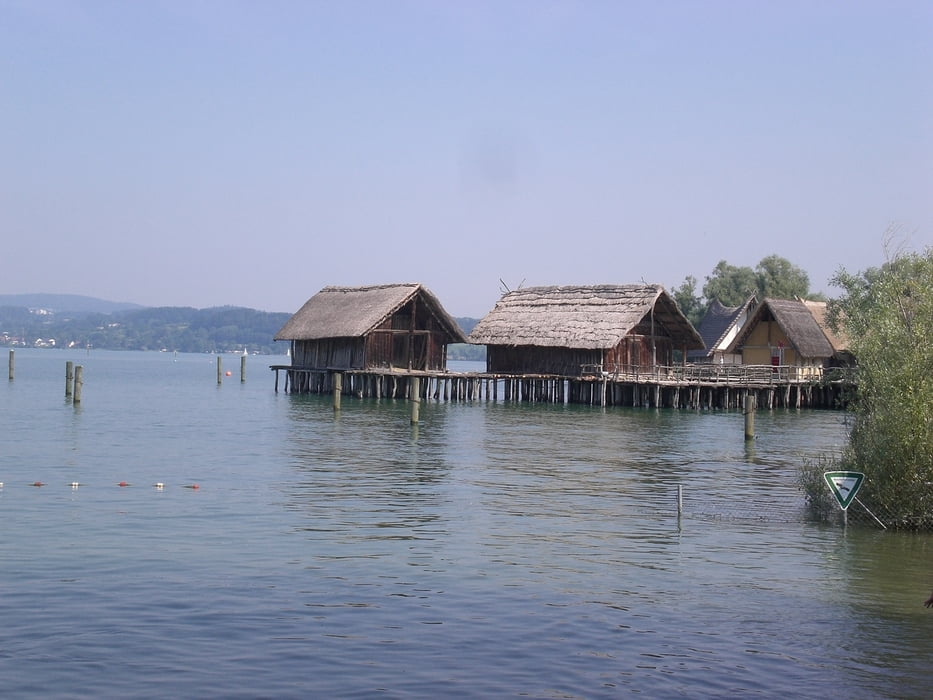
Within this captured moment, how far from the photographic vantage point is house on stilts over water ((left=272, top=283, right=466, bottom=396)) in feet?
181

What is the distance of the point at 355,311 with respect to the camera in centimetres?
5709

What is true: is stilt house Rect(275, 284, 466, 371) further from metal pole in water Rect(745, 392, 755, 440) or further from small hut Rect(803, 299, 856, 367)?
metal pole in water Rect(745, 392, 755, 440)

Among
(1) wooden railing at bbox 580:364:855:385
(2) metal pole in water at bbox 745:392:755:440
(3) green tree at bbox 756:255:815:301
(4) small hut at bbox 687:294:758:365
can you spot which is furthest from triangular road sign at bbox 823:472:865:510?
(3) green tree at bbox 756:255:815:301

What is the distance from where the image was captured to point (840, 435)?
38.6 metres

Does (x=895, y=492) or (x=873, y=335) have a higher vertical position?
(x=873, y=335)

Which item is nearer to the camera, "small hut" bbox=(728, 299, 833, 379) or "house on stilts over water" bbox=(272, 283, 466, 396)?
"house on stilts over water" bbox=(272, 283, 466, 396)

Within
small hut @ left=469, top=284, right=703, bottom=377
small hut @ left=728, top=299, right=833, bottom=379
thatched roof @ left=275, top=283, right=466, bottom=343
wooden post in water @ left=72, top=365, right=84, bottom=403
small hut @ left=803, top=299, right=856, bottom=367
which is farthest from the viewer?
small hut @ left=803, top=299, right=856, bottom=367

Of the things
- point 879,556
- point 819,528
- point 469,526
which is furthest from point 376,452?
point 879,556

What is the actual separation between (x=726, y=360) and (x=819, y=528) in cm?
4669

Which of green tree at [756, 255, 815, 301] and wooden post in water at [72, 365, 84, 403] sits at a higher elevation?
green tree at [756, 255, 815, 301]

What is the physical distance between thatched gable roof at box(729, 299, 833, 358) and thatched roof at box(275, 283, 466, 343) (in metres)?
15.4

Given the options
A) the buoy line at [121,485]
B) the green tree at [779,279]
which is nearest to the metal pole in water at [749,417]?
the buoy line at [121,485]

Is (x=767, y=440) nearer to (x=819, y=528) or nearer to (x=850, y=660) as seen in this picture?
(x=819, y=528)

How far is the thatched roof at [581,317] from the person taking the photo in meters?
53.3
